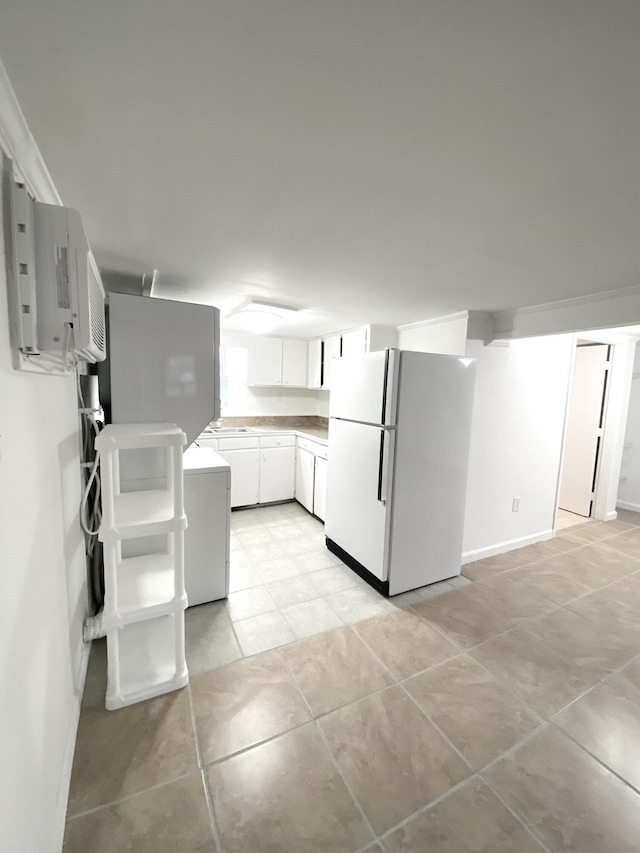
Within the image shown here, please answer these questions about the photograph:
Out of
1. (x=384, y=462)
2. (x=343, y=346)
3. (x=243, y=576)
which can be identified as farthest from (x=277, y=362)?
(x=243, y=576)

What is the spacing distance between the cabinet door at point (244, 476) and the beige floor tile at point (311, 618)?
6.12 feet

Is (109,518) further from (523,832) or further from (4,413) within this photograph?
(523,832)

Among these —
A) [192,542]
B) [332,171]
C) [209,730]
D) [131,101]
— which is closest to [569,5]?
[332,171]

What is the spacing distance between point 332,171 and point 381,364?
151cm

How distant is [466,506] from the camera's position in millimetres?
3027

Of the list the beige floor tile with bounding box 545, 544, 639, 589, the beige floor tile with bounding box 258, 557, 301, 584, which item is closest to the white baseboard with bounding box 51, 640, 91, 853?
the beige floor tile with bounding box 258, 557, 301, 584

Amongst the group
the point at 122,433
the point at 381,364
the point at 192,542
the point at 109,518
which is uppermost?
the point at 381,364

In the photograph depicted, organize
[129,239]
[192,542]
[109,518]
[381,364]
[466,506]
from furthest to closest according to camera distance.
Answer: [466,506]
[381,364]
[192,542]
[129,239]
[109,518]

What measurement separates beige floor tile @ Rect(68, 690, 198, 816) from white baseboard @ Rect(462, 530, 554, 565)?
2446mm

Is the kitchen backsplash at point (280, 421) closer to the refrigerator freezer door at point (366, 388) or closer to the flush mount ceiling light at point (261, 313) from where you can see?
the flush mount ceiling light at point (261, 313)

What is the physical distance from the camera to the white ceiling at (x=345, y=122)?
65cm

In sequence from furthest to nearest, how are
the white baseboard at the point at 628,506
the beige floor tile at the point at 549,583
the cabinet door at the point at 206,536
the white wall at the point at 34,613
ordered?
the white baseboard at the point at 628,506 → the beige floor tile at the point at 549,583 → the cabinet door at the point at 206,536 → the white wall at the point at 34,613

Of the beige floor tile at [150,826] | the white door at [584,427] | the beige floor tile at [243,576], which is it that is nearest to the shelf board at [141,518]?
the beige floor tile at [150,826]

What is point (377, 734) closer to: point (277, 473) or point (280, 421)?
point (277, 473)
